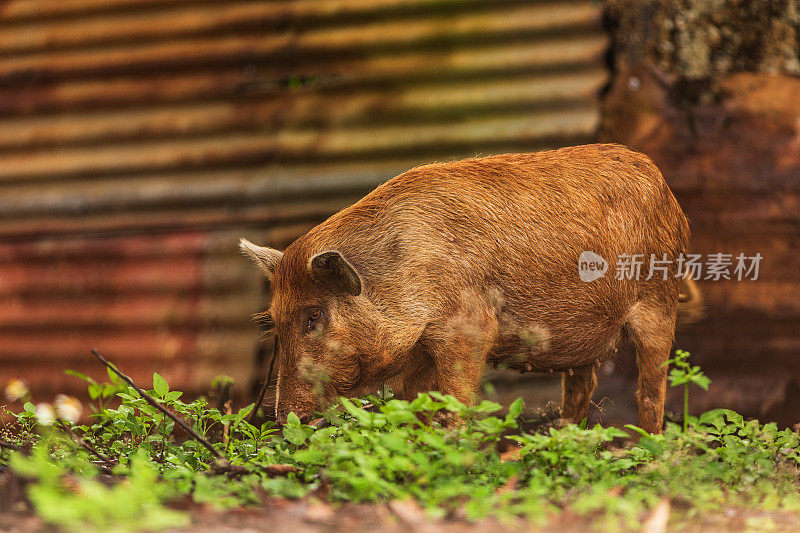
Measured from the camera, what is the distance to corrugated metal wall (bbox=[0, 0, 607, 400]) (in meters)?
4.20

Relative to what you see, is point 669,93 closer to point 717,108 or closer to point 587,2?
point 717,108

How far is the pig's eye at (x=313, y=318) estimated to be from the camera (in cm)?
307

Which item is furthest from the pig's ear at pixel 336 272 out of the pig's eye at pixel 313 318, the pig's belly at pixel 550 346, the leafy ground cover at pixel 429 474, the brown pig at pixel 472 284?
the pig's belly at pixel 550 346

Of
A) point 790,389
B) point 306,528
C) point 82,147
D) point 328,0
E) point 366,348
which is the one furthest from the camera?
point 82,147

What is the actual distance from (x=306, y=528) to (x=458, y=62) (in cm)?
289

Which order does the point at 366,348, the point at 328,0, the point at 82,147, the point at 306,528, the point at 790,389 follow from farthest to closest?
the point at 82,147, the point at 328,0, the point at 790,389, the point at 366,348, the point at 306,528

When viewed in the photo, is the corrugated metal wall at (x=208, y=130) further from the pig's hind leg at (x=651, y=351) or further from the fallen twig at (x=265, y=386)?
the pig's hind leg at (x=651, y=351)

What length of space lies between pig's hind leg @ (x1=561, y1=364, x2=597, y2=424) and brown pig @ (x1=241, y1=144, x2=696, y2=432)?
0.20m

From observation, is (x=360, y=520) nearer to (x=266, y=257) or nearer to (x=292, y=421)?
(x=292, y=421)

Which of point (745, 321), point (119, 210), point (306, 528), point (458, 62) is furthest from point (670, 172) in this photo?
point (119, 210)

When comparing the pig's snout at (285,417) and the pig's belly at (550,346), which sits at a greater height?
the pig's belly at (550,346)

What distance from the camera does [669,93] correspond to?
4.18m

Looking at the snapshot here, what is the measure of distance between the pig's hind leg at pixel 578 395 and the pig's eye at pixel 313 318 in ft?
4.09

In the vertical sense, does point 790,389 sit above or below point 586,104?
below
